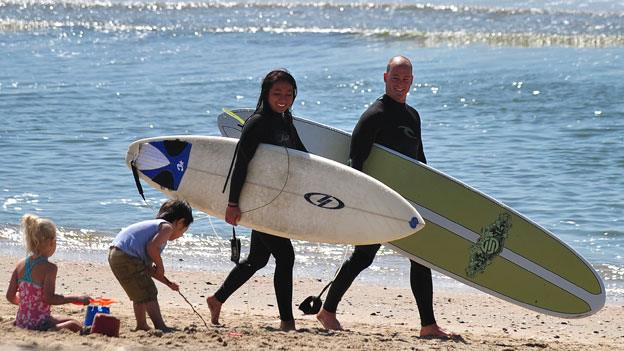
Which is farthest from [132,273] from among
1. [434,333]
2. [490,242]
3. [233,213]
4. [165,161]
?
[490,242]

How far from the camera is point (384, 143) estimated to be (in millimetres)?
6684

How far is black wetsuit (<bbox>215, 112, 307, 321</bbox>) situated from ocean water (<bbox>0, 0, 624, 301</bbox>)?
1.61 m

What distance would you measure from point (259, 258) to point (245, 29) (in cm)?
1813

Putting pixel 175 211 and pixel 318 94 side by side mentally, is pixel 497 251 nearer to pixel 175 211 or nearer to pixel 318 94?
pixel 175 211

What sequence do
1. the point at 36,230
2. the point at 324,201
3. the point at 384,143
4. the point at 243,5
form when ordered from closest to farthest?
1. the point at 36,230
2. the point at 324,201
3. the point at 384,143
4. the point at 243,5

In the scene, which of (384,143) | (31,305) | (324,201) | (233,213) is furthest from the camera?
(384,143)

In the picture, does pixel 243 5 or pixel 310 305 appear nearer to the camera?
pixel 310 305

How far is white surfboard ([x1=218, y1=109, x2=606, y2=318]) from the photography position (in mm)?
7043

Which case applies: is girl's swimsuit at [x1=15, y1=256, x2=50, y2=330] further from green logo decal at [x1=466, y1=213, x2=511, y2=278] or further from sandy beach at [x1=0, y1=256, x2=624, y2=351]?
green logo decal at [x1=466, y1=213, x2=511, y2=278]

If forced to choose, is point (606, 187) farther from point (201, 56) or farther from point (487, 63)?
point (201, 56)

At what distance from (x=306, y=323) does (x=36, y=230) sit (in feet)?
6.64

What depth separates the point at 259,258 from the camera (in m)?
6.62

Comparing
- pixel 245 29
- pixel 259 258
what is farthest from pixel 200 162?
pixel 245 29

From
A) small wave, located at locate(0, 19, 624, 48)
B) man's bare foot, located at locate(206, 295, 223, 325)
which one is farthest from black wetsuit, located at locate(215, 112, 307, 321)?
small wave, located at locate(0, 19, 624, 48)
